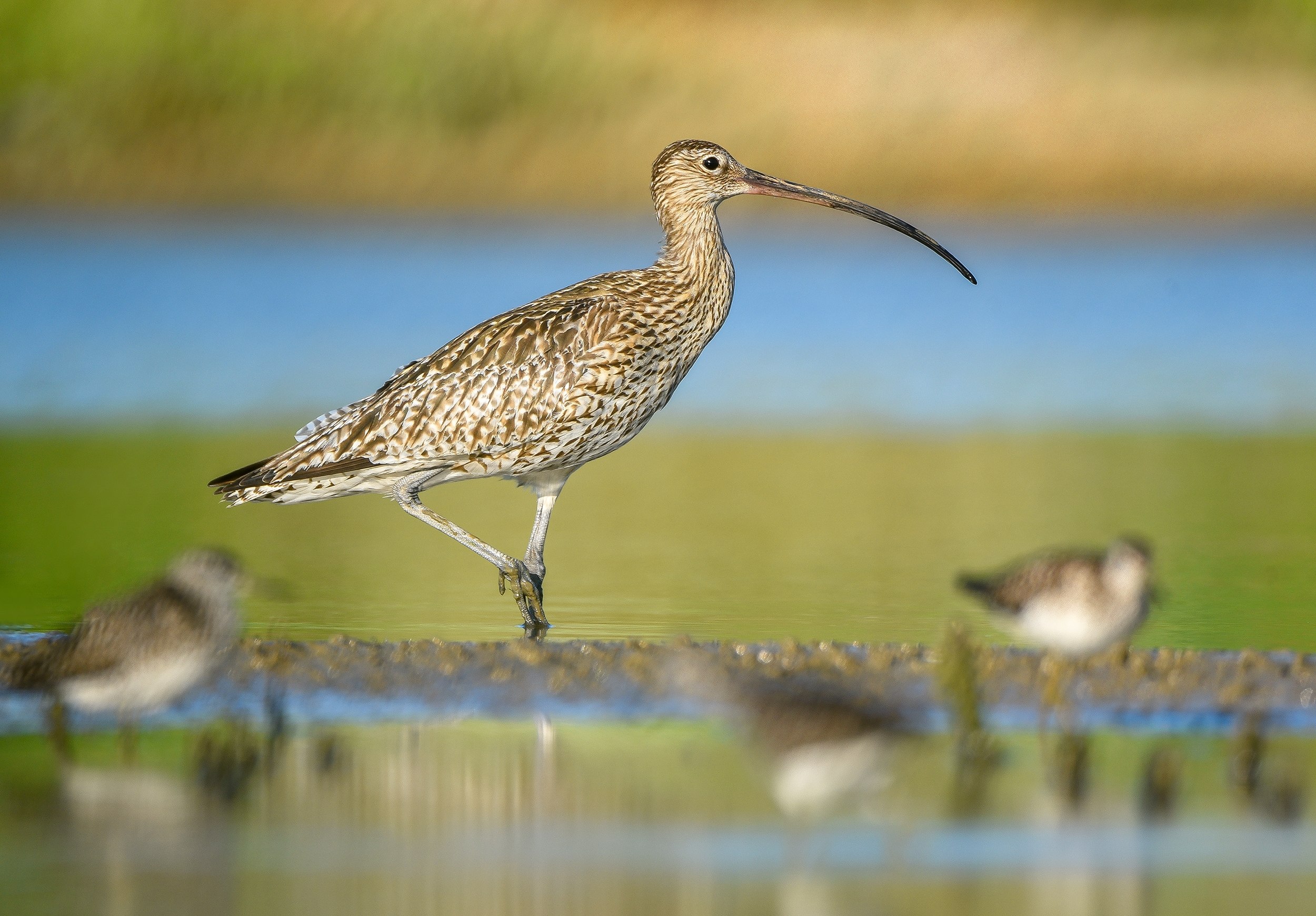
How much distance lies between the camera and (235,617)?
311 inches

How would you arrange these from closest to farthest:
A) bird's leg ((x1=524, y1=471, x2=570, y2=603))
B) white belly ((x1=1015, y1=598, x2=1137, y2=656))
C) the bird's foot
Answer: white belly ((x1=1015, y1=598, x2=1137, y2=656)), the bird's foot, bird's leg ((x1=524, y1=471, x2=570, y2=603))

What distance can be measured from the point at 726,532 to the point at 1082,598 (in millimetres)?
5382

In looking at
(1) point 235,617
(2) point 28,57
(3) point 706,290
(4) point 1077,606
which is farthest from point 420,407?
(2) point 28,57

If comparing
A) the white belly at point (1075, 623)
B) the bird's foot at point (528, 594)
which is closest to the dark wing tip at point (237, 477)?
the bird's foot at point (528, 594)

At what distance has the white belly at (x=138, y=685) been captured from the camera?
24.3 ft

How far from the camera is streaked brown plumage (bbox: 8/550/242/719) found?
7418mm

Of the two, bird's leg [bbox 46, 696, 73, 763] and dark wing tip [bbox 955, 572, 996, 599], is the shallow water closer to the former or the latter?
bird's leg [bbox 46, 696, 73, 763]

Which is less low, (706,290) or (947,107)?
(947,107)

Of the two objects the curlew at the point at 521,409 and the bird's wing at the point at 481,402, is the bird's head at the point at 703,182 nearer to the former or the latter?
the curlew at the point at 521,409

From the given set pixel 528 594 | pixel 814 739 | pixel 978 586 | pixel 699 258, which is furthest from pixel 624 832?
pixel 699 258

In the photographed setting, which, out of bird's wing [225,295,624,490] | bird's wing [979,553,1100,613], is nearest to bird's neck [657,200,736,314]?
bird's wing [225,295,624,490]

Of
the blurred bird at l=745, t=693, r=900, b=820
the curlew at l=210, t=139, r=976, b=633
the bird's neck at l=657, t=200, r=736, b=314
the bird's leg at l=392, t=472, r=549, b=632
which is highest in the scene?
the bird's neck at l=657, t=200, r=736, b=314

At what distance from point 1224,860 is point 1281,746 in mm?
1365

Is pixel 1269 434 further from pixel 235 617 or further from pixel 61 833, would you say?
pixel 61 833
